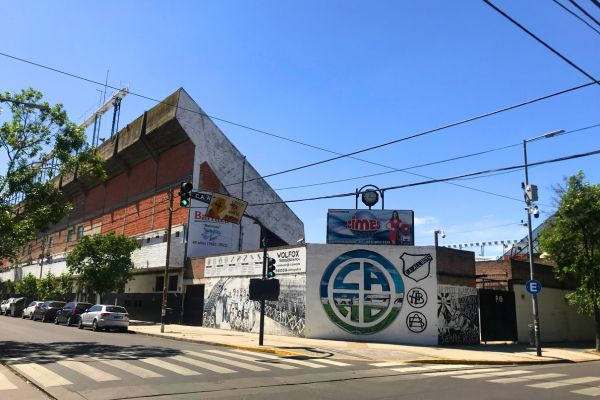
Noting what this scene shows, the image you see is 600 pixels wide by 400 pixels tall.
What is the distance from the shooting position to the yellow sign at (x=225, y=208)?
22.0 meters

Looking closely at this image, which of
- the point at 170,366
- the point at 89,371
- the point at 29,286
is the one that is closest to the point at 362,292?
the point at 170,366

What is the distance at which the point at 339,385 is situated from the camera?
1083 cm

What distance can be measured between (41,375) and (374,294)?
15.5 m

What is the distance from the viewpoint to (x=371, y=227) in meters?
24.7

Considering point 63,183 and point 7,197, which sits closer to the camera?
point 7,197

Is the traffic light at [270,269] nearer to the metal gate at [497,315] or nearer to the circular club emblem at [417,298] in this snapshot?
the circular club emblem at [417,298]

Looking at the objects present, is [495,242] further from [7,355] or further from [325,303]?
[7,355]

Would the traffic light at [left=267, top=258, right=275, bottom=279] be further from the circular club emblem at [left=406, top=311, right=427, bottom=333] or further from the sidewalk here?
the circular club emblem at [left=406, top=311, right=427, bottom=333]

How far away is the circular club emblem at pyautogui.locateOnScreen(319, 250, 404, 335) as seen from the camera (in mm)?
23109

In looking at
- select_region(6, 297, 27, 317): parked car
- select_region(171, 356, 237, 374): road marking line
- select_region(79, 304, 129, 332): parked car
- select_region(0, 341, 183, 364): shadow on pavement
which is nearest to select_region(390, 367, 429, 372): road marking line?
select_region(171, 356, 237, 374): road marking line

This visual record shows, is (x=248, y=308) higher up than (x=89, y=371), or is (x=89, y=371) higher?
(x=248, y=308)

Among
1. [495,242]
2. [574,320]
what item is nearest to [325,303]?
[574,320]

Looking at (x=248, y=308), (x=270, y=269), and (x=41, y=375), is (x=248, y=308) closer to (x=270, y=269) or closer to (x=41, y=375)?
(x=270, y=269)

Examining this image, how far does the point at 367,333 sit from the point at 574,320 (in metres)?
16.3
